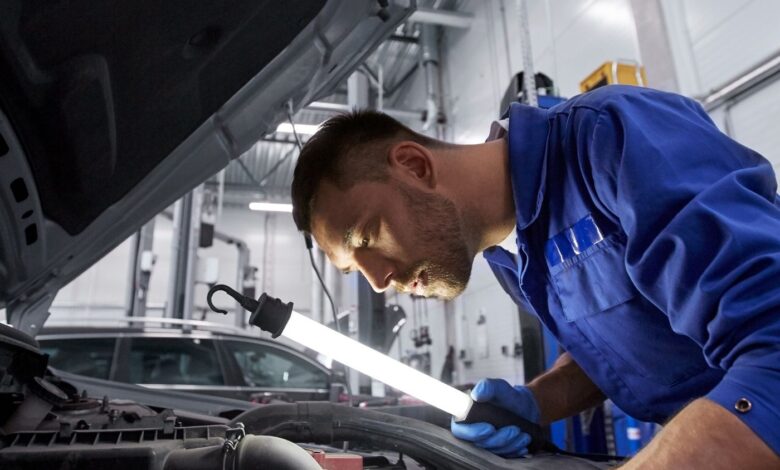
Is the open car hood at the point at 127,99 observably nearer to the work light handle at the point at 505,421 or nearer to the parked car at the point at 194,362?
the work light handle at the point at 505,421

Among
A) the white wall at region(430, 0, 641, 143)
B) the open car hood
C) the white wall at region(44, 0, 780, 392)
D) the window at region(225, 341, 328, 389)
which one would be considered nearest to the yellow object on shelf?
the white wall at region(44, 0, 780, 392)

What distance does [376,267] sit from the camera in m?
1.19

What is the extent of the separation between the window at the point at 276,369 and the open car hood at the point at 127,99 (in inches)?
105

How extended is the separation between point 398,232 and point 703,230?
595 millimetres

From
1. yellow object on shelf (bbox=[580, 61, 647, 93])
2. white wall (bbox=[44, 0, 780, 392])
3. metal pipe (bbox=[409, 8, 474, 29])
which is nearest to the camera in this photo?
yellow object on shelf (bbox=[580, 61, 647, 93])

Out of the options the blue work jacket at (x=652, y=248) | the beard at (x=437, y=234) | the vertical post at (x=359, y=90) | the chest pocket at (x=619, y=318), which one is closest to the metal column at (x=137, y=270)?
the vertical post at (x=359, y=90)

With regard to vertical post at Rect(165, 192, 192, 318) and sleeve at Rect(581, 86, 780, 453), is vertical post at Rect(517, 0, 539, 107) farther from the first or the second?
vertical post at Rect(165, 192, 192, 318)

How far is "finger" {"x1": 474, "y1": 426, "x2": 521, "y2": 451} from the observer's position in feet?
3.83

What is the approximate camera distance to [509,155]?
110 cm

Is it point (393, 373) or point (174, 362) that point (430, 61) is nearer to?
point (174, 362)

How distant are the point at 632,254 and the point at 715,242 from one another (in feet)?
0.40

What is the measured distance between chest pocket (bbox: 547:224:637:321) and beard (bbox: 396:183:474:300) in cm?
18

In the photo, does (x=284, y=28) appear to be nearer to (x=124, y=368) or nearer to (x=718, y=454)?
(x=718, y=454)

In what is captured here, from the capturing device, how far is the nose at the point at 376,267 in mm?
1184
